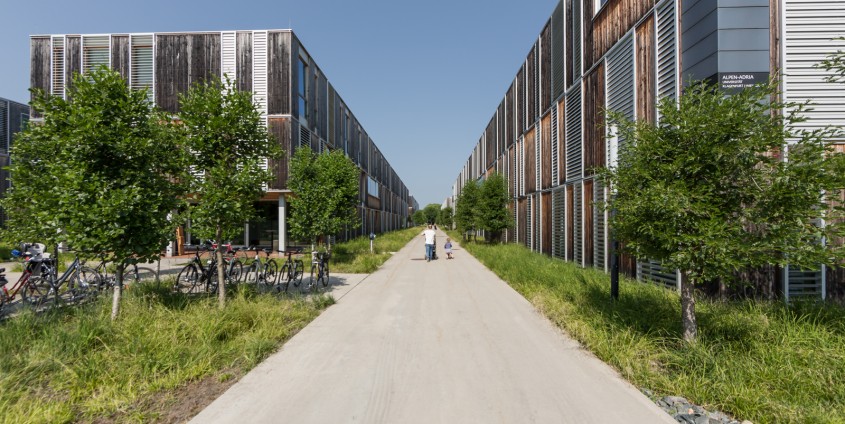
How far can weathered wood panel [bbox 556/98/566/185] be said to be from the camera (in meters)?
14.4

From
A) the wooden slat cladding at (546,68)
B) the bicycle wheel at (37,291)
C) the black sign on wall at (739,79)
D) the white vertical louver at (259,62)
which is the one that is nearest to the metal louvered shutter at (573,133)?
the wooden slat cladding at (546,68)

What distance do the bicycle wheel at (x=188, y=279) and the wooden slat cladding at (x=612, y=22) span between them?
13.1 meters

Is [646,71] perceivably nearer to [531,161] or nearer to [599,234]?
[599,234]

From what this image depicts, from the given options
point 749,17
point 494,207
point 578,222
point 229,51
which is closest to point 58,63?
point 229,51

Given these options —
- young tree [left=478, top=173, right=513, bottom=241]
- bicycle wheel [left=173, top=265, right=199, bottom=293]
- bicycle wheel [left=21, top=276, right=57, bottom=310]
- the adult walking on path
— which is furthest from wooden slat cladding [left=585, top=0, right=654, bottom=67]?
bicycle wheel [left=21, top=276, right=57, bottom=310]

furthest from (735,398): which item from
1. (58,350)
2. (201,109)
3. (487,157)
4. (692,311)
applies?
(487,157)

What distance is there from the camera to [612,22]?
1064cm

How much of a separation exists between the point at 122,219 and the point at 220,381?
3133mm

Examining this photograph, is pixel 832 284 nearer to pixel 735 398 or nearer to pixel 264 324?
pixel 735 398

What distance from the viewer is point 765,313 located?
5.36m

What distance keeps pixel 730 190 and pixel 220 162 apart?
774 centimetres

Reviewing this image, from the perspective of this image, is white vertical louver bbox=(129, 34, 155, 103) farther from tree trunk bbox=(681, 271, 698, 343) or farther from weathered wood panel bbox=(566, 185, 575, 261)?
tree trunk bbox=(681, 271, 698, 343)

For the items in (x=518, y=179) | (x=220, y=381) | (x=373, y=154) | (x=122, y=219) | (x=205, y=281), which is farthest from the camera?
(x=373, y=154)

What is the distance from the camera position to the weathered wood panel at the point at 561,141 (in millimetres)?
14391
